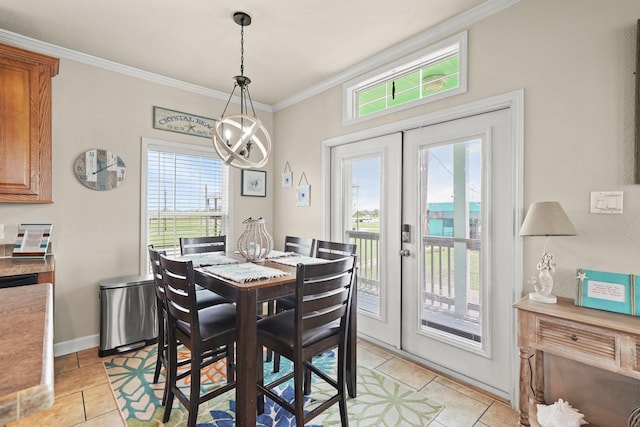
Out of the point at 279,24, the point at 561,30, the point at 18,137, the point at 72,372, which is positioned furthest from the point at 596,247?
the point at 18,137

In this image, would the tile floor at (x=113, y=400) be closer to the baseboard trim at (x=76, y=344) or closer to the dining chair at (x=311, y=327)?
the baseboard trim at (x=76, y=344)

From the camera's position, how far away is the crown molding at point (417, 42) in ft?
7.30

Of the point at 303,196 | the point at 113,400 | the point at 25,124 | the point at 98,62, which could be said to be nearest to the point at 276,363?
the point at 113,400

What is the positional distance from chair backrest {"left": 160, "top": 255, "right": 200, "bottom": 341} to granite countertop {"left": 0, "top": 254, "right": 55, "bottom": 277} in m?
0.94

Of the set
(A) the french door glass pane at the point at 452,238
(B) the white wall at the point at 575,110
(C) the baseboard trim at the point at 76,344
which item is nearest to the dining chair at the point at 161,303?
(C) the baseboard trim at the point at 76,344

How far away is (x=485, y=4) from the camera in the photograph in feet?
7.27

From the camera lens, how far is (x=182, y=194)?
Answer: 3613mm

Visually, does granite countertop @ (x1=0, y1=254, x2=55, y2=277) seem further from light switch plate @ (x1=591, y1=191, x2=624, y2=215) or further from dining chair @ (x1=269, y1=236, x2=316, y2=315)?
light switch plate @ (x1=591, y1=191, x2=624, y2=215)

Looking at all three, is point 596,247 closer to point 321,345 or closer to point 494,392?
point 494,392

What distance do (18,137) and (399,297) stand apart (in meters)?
3.28

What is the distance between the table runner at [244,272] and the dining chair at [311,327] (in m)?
0.28

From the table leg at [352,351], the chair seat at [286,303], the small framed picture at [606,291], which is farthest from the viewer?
the chair seat at [286,303]

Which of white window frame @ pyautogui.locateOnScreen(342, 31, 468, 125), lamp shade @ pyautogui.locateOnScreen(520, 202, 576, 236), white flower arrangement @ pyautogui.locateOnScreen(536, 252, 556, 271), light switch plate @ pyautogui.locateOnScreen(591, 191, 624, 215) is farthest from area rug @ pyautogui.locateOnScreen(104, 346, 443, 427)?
white window frame @ pyautogui.locateOnScreen(342, 31, 468, 125)

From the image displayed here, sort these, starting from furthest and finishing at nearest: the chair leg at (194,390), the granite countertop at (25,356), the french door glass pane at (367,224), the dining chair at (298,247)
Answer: the french door glass pane at (367,224), the dining chair at (298,247), the chair leg at (194,390), the granite countertop at (25,356)
